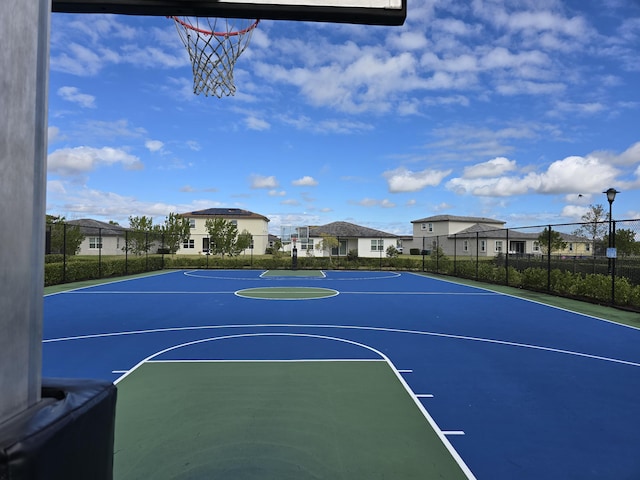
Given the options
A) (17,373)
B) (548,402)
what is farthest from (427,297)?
(17,373)

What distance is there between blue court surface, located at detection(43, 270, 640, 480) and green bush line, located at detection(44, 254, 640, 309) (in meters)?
2.11

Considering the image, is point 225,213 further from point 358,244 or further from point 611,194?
point 611,194

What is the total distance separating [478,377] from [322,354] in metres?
2.12

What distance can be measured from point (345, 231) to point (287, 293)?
31098 millimetres

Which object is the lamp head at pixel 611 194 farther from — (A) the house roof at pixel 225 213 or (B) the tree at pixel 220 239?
(A) the house roof at pixel 225 213

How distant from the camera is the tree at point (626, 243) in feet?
39.9

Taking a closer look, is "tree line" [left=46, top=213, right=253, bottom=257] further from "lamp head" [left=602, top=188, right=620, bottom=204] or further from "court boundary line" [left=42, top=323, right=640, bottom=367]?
"lamp head" [left=602, top=188, right=620, bottom=204]

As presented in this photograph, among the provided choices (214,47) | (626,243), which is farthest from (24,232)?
(626,243)

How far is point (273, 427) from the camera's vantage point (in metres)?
3.53

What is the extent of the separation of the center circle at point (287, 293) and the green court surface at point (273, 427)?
7056 mm

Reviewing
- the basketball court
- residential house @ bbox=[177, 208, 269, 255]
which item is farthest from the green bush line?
residential house @ bbox=[177, 208, 269, 255]

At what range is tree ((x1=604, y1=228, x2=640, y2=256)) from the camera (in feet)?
39.9

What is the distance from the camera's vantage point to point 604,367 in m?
5.43

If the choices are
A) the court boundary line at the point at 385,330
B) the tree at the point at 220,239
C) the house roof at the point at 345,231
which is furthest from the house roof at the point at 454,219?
the court boundary line at the point at 385,330
